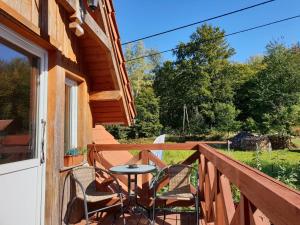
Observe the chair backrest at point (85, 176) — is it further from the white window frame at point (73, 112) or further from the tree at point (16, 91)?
the tree at point (16, 91)

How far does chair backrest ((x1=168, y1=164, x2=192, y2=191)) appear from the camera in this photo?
13.5 ft

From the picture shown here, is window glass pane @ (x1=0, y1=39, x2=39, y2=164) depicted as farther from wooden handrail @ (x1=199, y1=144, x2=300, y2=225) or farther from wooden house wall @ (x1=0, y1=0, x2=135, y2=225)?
wooden handrail @ (x1=199, y1=144, x2=300, y2=225)

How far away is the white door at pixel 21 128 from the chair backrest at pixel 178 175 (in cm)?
183

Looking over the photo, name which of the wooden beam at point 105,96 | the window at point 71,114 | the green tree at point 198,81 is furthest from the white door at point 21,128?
the green tree at point 198,81

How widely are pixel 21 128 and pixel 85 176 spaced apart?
134cm

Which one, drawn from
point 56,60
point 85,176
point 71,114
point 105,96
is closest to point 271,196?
point 56,60

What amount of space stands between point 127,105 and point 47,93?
84.0 inches

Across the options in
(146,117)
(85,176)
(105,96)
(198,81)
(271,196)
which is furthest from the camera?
(198,81)

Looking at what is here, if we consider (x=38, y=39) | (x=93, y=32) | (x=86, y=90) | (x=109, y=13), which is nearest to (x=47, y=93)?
(x=38, y=39)

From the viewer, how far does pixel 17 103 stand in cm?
265

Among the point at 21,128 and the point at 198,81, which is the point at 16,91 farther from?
the point at 198,81

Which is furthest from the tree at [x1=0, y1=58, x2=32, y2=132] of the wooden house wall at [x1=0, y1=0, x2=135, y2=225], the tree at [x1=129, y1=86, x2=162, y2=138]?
the tree at [x1=129, y1=86, x2=162, y2=138]

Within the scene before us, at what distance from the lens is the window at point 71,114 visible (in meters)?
3.92

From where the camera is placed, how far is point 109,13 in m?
4.21
